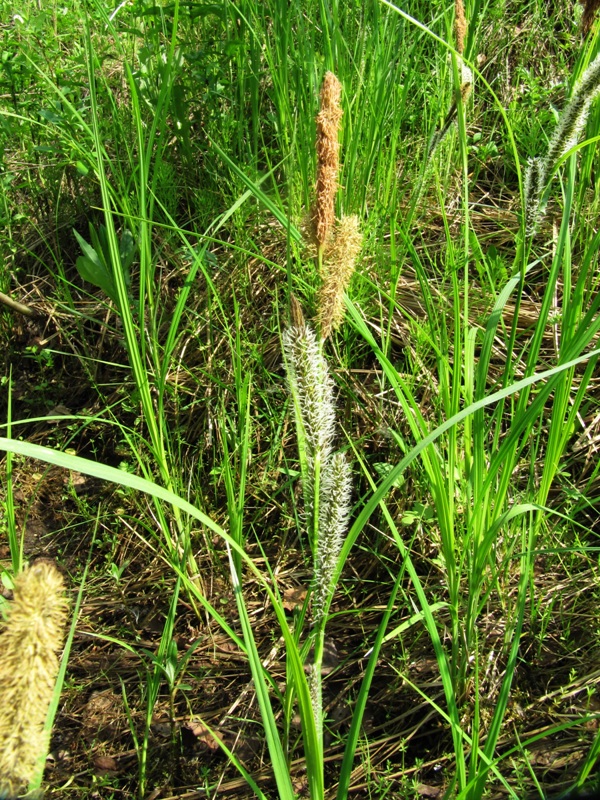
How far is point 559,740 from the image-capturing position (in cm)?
153

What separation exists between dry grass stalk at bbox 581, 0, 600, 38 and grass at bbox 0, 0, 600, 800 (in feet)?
0.85

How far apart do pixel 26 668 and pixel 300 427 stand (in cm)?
56

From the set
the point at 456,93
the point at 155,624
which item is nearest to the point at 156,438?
the point at 155,624

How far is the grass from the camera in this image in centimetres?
150

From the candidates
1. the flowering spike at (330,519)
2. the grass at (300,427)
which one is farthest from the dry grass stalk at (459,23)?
the flowering spike at (330,519)

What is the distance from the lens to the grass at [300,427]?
150cm

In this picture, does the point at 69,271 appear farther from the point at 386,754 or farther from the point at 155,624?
the point at 386,754

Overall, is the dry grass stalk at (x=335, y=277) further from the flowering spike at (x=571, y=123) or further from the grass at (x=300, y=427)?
the flowering spike at (x=571, y=123)

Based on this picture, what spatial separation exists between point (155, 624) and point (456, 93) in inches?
60.3

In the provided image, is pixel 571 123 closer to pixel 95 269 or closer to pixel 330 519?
pixel 330 519

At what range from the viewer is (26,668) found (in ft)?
2.65

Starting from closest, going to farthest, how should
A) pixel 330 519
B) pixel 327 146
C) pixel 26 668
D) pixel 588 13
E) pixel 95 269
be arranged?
pixel 26 668 → pixel 327 146 → pixel 330 519 → pixel 588 13 → pixel 95 269

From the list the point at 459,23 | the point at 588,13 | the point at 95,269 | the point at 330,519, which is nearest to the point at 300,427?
the point at 330,519

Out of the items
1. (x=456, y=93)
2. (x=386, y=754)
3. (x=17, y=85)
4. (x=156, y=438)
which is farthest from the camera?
(x=17, y=85)
